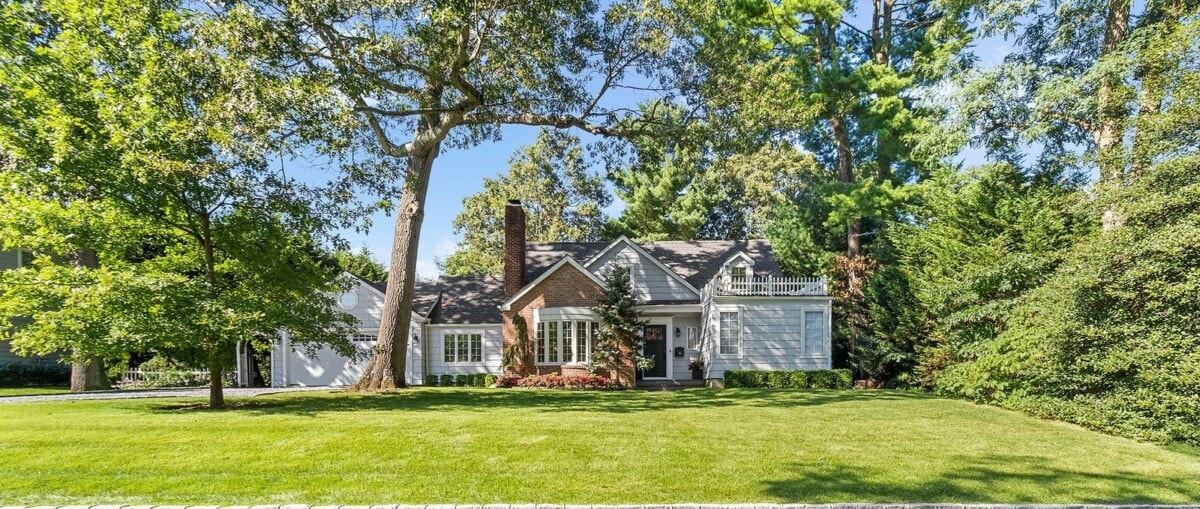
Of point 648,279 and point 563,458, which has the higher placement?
point 648,279

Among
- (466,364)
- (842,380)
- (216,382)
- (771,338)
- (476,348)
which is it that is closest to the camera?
(216,382)

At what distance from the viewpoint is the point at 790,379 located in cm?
1944

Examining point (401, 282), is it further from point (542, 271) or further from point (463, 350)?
point (542, 271)

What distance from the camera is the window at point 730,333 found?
19984 millimetres

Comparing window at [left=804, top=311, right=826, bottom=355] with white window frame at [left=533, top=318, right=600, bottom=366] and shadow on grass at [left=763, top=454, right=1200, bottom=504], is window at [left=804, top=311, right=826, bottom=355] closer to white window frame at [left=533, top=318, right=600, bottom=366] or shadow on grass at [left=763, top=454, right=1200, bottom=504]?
white window frame at [left=533, top=318, right=600, bottom=366]

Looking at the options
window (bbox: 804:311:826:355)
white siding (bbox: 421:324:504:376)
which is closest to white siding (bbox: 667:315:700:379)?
window (bbox: 804:311:826:355)

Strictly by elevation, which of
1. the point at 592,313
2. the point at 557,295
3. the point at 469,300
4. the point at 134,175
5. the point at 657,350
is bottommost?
the point at 657,350

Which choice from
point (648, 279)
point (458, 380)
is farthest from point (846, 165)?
point (458, 380)

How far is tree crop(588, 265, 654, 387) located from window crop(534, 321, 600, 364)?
890 mm

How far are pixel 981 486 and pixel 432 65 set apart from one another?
41.3ft

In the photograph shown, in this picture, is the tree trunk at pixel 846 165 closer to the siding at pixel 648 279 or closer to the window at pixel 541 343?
the siding at pixel 648 279

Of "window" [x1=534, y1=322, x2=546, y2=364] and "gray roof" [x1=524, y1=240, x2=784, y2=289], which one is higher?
"gray roof" [x1=524, y1=240, x2=784, y2=289]

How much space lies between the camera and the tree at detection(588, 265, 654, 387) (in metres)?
18.9

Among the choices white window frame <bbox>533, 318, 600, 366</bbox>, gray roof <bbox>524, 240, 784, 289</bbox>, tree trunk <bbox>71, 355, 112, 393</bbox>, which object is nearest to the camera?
tree trunk <bbox>71, 355, 112, 393</bbox>
